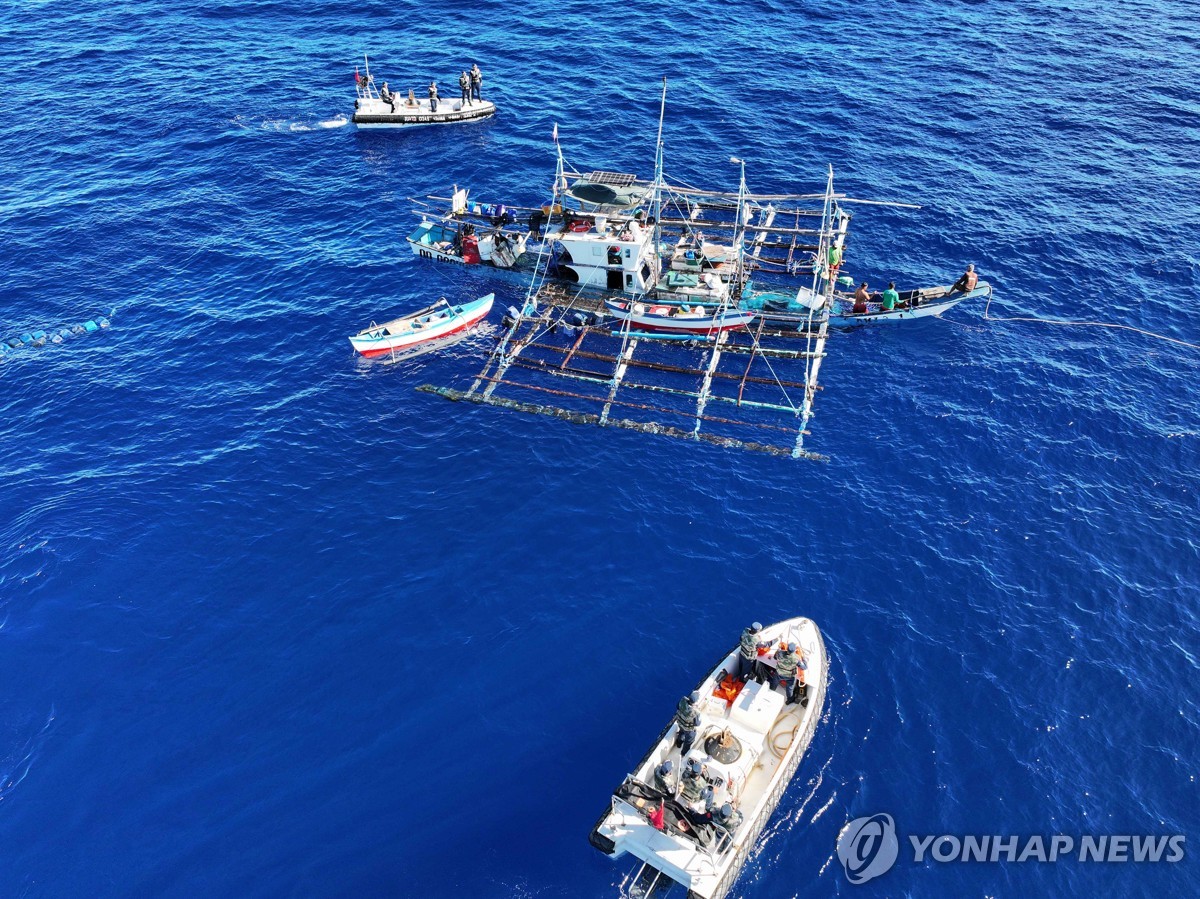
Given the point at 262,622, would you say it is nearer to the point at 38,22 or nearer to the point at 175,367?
the point at 175,367

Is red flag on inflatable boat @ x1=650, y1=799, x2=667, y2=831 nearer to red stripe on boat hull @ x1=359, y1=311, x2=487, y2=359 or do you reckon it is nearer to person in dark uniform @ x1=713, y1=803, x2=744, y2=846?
person in dark uniform @ x1=713, y1=803, x2=744, y2=846

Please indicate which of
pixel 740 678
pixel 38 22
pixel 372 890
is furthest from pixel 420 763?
pixel 38 22

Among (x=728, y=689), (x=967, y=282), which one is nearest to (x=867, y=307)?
(x=967, y=282)

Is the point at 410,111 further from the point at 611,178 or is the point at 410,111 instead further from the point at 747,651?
the point at 747,651

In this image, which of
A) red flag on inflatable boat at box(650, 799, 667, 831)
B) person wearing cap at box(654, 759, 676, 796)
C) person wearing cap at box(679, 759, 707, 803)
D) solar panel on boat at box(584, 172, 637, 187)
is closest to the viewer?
red flag on inflatable boat at box(650, 799, 667, 831)

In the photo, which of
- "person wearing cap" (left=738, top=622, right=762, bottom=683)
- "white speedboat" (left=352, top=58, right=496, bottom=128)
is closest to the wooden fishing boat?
"person wearing cap" (left=738, top=622, right=762, bottom=683)

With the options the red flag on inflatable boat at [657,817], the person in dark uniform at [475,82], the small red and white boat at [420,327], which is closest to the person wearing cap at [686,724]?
the red flag on inflatable boat at [657,817]

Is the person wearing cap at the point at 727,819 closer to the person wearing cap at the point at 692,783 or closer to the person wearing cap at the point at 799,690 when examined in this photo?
the person wearing cap at the point at 692,783
